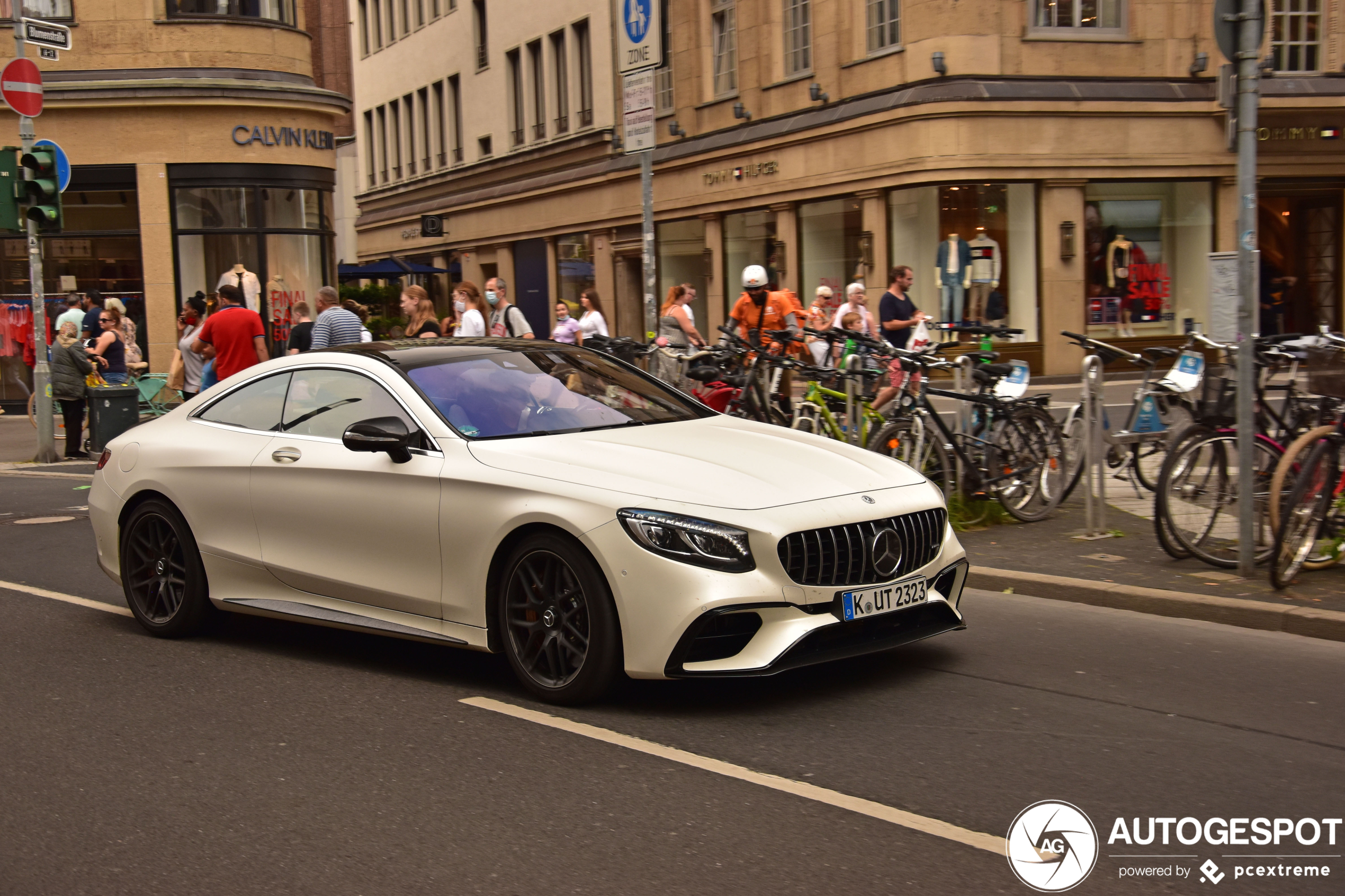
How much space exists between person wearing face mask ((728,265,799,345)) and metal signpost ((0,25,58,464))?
8.59 meters

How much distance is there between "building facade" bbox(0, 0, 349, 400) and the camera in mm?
24594

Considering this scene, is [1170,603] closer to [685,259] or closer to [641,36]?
[641,36]

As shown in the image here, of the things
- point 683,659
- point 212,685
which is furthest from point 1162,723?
point 212,685

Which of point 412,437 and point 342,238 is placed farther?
point 342,238

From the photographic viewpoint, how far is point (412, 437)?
6.22 meters

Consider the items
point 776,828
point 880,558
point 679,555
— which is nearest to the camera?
point 776,828

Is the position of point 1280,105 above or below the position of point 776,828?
above

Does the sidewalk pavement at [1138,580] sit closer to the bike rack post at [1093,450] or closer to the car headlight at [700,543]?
the bike rack post at [1093,450]

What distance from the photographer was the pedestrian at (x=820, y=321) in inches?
639

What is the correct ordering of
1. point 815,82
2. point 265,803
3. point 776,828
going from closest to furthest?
point 776,828 → point 265,803 → point 815,82

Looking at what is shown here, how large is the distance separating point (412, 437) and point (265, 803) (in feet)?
6.39

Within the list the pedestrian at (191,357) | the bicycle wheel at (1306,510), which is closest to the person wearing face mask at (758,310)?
the pedestrian at (191,357)

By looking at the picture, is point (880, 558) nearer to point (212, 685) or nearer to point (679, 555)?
point (679, 555)

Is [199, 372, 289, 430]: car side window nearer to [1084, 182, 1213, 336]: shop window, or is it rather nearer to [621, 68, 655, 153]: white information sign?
[621, 68, 655, 153]: white information sign
